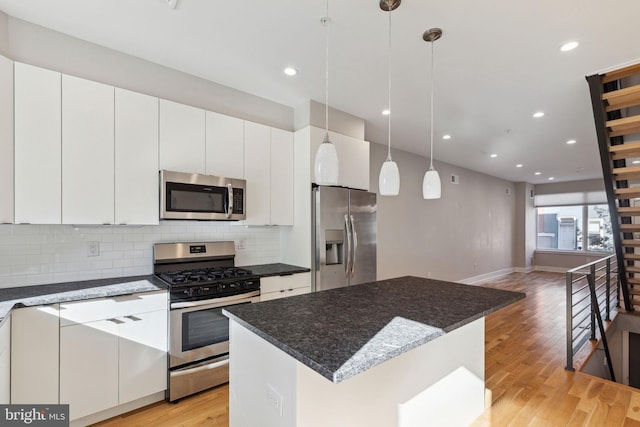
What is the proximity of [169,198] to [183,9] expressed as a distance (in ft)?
4.66

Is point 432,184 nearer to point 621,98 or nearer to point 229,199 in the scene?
point 229,199

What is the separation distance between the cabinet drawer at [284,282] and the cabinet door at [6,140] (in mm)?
1895

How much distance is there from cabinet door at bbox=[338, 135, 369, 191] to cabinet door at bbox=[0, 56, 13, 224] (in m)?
2.81

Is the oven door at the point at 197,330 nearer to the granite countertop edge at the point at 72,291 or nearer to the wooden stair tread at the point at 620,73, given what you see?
the granite countertop edge at the point at 72,291

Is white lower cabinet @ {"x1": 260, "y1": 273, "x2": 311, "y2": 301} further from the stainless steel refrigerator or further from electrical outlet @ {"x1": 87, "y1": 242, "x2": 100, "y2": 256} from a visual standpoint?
electrical outlet @ {"x1": 87, "y1": 242, "x2": 100, "y2": 256}

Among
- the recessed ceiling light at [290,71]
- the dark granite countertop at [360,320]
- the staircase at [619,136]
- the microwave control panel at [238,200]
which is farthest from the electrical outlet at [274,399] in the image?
the staircase at [619,136]

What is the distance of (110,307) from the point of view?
217 cm

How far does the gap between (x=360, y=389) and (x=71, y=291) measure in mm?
2126

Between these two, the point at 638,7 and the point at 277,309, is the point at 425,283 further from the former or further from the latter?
the point at 638,7

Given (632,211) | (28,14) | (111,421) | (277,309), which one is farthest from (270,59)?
(632,211)

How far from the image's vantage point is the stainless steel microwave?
2.60 meters

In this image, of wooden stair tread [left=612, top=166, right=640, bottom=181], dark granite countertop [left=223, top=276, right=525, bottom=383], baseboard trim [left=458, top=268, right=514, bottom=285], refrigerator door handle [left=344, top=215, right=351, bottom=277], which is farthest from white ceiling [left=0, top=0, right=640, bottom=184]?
baseboard trim [left=458, top=268, right=514, bottom=285]

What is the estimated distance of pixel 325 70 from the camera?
9.14 feet

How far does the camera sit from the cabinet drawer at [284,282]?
9.66 feet
